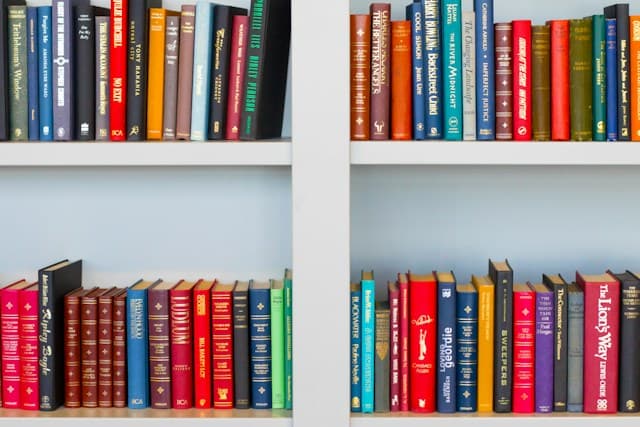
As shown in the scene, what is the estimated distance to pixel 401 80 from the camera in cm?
164

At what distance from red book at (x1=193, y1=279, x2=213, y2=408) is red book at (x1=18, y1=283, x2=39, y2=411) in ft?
0.97

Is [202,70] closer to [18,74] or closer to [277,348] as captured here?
[18,74]

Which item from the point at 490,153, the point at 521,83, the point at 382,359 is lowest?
the point at 382,359

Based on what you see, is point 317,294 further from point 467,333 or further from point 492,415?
point 492,415

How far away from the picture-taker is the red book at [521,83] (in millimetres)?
1627

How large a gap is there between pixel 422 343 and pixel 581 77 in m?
0.55

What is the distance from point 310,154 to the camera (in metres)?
1.60

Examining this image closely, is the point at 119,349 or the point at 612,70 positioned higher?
the point at 612,70

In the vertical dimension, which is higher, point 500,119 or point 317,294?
point 500,119

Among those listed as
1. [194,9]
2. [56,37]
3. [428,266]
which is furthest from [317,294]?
[56,37]

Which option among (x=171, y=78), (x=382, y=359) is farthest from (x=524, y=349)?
(x=171, y=78)

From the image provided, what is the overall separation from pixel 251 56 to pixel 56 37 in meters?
0.35

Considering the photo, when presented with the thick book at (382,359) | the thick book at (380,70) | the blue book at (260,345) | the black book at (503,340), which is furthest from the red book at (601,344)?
the blue book at (260,345)

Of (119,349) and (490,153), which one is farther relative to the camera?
(119,349)
